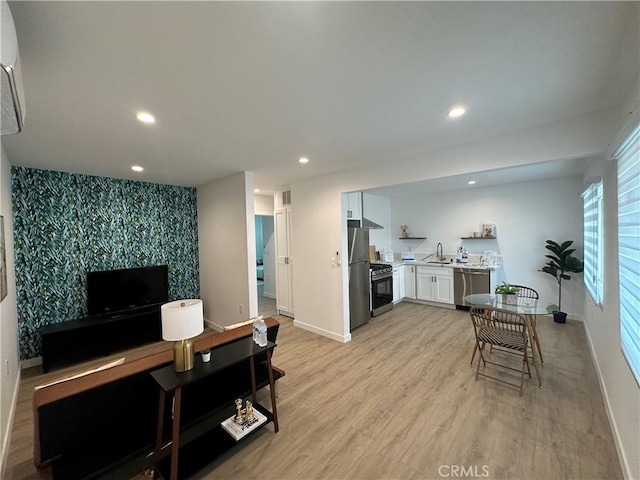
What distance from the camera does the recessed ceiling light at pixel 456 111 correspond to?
203 centimetres

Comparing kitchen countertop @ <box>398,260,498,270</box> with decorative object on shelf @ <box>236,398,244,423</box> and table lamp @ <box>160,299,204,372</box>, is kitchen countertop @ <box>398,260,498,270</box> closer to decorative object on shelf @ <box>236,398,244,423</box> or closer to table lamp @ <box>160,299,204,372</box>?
decorative object on shelf @ <box>236,398,244,423</box>

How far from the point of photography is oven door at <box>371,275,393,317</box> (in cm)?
505

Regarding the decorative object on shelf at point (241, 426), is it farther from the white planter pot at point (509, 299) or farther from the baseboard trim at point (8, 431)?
the white planter pot at point (509, 299)

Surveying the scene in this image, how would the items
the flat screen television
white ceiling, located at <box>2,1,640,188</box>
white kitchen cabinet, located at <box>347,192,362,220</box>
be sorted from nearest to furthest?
white ceiling, located at <box>2,1,640,188</box> < the flat screen television < white kitchen cabinet, located at <box>347,192,362,220</box>

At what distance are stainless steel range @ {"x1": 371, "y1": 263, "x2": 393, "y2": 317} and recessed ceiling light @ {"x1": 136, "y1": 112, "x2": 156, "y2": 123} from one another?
3997mm

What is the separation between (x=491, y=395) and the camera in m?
2.62

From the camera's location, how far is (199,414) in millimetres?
2082

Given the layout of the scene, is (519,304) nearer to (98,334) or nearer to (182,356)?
(182,356)

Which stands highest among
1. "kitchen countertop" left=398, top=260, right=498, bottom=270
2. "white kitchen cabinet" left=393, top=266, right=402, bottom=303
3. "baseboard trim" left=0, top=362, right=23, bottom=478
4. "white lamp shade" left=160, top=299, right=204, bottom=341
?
"white lamp shade" left=160, top=299, right=204, bottom=341

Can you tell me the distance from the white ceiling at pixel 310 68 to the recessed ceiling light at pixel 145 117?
0.22ft

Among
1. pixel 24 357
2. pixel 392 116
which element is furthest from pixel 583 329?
pixel 24 357

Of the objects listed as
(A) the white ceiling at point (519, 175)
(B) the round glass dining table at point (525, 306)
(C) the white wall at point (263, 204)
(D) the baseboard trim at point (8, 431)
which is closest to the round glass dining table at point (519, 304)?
(B) the round glass dining table at point (525, 306)

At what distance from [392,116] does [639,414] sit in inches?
96.6

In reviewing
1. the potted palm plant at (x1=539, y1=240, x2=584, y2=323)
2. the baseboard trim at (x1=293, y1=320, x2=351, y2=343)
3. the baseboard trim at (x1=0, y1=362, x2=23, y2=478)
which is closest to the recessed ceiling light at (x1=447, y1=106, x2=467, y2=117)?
the baseboard trim at (x1=293, y1=320, x2=351, y2=343)
